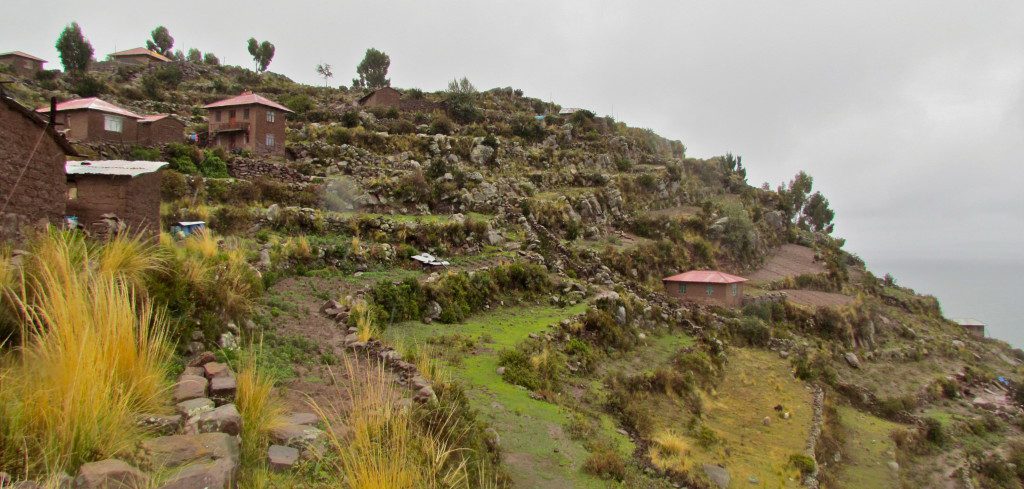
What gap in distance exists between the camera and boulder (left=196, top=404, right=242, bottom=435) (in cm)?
406

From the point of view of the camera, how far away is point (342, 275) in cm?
1422

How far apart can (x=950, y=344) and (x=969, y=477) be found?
20615mm

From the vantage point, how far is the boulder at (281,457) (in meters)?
4.08

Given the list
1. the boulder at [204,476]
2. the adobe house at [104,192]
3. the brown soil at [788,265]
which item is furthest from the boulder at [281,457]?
the brown soil at [788,265]

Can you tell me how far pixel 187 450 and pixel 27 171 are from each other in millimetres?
7558

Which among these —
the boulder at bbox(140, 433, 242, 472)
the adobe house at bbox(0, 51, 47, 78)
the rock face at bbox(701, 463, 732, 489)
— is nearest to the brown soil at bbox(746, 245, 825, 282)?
the rock face at bbox(701, 463, 732, 489)

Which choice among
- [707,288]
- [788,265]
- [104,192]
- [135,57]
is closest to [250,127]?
[104,192]

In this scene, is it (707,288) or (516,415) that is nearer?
(516,415)

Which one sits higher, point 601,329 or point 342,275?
point 342,275

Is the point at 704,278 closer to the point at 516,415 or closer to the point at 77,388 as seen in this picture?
the point at 516,415

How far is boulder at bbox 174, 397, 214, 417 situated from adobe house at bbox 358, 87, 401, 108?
38.2 metres

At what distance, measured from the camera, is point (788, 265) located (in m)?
35.4

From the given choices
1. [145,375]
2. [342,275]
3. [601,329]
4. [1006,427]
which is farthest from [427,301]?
[1006,427]

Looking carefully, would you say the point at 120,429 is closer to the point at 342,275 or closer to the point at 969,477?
the point at 342,275
